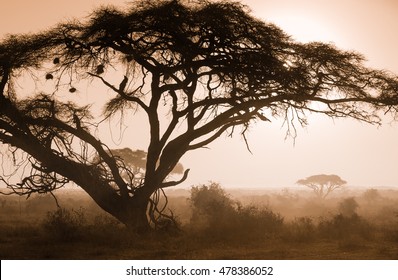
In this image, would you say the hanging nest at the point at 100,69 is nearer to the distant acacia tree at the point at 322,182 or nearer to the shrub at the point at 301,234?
the shrub at the point at 301,234

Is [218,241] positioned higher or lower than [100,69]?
lower

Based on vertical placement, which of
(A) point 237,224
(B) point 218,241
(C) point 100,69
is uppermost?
(C) point 100,69

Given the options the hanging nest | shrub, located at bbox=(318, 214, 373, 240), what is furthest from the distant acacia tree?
the hanging nest

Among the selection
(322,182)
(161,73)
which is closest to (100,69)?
(161,73)

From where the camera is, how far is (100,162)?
50.8 feet

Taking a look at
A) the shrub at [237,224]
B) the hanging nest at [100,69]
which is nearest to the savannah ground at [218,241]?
the shrub at [237,224]

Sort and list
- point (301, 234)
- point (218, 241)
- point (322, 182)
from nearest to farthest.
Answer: point (218, 241), point (301, 234), point (322, 182)

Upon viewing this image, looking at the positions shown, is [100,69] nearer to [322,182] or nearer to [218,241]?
[218,241]

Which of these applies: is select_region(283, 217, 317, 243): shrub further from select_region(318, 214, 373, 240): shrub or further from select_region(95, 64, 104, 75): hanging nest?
select_region(95, 64, 104, 75): hanging nest

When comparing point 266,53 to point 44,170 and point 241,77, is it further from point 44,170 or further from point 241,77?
point 44,170

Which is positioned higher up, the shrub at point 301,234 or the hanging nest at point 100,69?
the hanging nest at point 100,69

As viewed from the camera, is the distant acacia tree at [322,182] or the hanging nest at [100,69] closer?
the hanging nest at [100,69]

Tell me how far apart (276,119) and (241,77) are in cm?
202

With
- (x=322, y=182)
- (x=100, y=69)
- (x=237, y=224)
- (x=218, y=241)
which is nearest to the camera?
(x=218, y=241)
